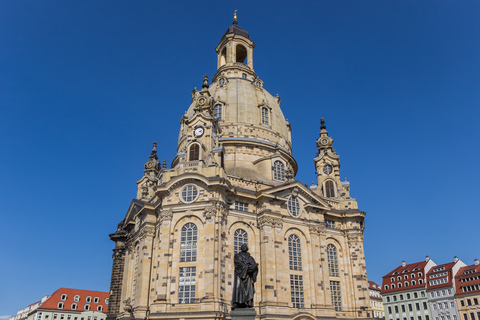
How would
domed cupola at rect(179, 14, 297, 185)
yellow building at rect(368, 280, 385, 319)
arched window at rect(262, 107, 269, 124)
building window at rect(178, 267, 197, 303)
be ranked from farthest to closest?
yellow building at rect(368, 280, 385, 319) < arched window at rect(262, 107, 269, 124) < domed cupola at rect(179, 14, 297, 185) < building window at rect(178, 267, 197, 303)

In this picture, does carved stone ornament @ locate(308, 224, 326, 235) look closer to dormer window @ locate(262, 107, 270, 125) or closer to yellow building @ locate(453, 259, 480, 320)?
dormer window @ locate(262, 107, 270, 125)

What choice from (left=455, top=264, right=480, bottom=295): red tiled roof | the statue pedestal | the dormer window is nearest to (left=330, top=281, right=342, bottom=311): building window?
the dormer window

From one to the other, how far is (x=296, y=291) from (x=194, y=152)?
58.5ft

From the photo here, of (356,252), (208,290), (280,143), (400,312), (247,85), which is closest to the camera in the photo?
(208,290)

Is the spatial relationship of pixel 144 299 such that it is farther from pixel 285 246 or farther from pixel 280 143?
pixel 280 143

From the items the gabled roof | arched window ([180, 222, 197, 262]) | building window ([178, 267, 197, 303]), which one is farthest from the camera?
the gabled roof

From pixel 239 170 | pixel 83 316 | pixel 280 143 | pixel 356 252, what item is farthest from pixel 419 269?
pixel 83 316

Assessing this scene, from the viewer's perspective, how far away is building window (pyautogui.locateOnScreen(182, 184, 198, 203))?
39.4 meters

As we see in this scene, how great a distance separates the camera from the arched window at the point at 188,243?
37.3 metres

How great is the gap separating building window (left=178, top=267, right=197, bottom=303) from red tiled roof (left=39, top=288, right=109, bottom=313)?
181ft

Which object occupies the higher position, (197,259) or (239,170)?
(239,170)

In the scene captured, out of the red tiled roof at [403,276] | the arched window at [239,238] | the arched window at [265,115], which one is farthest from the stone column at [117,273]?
the red tiled roof at [403,276]

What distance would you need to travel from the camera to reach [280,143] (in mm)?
54469

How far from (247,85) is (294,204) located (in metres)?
21.7
